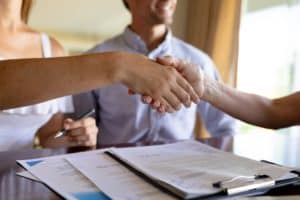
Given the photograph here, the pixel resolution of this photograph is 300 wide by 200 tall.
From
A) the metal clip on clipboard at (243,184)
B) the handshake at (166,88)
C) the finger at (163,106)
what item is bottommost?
the metal clip on clipboard at (243,184)

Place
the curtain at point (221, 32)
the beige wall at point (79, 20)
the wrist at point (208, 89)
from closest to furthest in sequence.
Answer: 1. the wrist at point (208, 89)
2. the curtain at point (221, 32)
3. the beige wall at point (79, 20)

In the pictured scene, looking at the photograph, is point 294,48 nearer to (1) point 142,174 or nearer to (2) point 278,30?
(2) point 278,30

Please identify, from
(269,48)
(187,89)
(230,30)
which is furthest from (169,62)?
(230,30)

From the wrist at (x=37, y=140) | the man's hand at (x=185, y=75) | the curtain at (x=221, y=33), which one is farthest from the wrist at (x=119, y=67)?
the curtain at (x=221, y=33)

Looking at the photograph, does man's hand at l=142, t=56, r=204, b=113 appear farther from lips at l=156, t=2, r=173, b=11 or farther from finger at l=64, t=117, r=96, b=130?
lips at l=156, t=2, r=173, b=11

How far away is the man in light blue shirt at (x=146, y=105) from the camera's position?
58.1 inches

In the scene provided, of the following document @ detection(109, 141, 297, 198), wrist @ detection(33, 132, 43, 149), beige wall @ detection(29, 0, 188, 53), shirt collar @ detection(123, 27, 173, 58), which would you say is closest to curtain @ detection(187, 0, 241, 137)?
beige wall @ detection(29, 0, 188, 53)

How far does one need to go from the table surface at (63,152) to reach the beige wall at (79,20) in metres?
1.49

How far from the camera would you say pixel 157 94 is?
962 mm

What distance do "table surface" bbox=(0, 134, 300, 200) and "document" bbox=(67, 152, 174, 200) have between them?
0.24ft

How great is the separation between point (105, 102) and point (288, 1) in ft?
3.23

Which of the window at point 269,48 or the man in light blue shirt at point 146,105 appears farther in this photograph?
the window at point 269,48

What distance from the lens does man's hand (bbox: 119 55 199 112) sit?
90 cm

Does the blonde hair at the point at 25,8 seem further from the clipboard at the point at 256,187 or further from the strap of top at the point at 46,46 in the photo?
the clipboard at the point at 256,187
